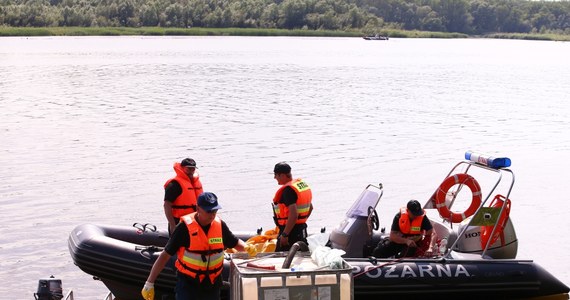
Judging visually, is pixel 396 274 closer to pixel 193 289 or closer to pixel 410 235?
pixel 410 235

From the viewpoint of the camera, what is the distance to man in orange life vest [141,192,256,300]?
635cm

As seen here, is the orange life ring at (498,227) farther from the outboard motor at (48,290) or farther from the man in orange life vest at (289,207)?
the outboard motor at (48,290)

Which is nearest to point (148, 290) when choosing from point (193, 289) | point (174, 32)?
point (193, 289)

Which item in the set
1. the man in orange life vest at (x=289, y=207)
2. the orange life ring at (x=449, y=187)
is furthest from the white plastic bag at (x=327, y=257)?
the orange life ring at (x=449, y=187)

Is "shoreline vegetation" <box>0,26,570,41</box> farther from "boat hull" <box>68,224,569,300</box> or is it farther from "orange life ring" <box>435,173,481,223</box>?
"orange life ring" <box>435,173,481,223</box>

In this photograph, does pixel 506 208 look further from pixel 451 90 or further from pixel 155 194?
pixel 451 90

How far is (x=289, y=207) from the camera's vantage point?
823 cm

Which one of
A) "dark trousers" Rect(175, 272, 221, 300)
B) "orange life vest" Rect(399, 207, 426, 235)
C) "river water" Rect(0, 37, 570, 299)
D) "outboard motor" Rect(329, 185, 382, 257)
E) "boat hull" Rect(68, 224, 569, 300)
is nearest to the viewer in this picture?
"dark trousers" Rect(175, 272, 221, 300)

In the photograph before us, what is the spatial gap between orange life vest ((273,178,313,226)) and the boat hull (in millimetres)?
595

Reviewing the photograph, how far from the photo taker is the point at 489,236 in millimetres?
9016

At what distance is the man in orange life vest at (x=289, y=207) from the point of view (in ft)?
26.8

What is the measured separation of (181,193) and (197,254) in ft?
7.97

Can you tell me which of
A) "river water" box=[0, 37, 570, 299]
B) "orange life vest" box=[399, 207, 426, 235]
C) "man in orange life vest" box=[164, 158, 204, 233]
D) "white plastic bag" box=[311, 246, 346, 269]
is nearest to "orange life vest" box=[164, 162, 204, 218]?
"man in orange life vest" box=[164, 158, 204, 233]

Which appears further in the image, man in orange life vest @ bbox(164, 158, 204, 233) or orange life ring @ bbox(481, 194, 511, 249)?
orange life ring @ bbox(481, 194, 511, 249)
